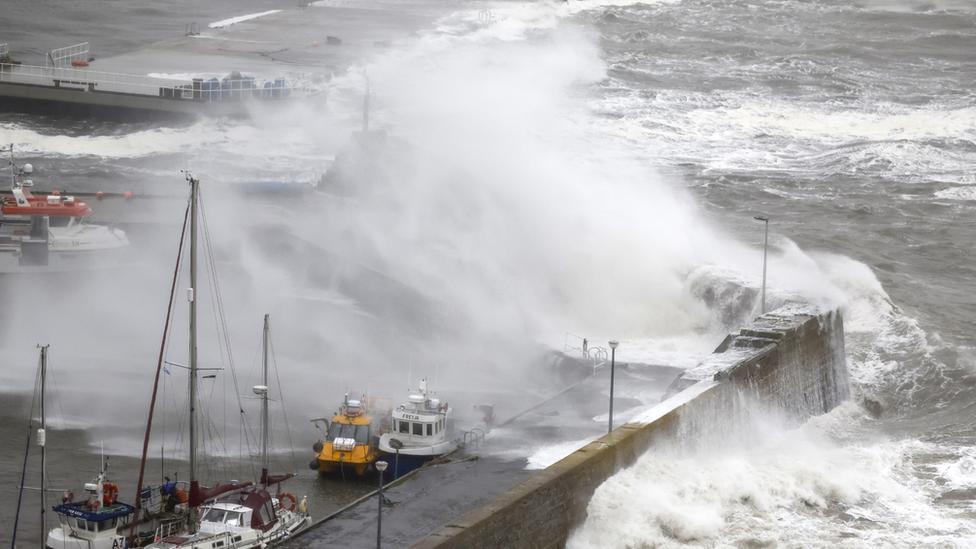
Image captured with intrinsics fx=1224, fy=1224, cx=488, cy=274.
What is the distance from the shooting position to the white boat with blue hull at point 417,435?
21844mm

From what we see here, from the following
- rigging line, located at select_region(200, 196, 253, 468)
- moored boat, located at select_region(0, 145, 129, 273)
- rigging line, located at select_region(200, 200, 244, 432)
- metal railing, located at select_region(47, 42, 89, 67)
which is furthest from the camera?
metal railing, located at select_region(47, 42, 89, 67)

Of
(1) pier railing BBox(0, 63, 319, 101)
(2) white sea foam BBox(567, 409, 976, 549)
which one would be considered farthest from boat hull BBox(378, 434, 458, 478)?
(1) pier railing BBox(0, 63, 319, 101)

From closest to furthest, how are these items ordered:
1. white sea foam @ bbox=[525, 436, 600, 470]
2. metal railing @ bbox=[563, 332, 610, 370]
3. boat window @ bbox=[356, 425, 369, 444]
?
white sea foam @ bbox=[525, 436, 600, 470]
boat window @ bbox=[356, 425, 369, 444]
metal railing @ bbox=[563, 332, 610, 370]

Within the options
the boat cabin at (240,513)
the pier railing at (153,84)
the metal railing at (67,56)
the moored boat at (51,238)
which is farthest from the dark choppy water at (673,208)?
the boat cabin at (240,513)

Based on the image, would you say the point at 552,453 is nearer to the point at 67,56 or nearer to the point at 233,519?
the point at 233,519

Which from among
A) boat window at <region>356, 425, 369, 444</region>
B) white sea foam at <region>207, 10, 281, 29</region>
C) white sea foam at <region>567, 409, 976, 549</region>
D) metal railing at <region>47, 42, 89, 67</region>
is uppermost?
white sea foam at <region>207, 10, 281, 29</region>

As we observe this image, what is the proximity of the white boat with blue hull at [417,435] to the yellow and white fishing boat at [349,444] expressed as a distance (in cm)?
31

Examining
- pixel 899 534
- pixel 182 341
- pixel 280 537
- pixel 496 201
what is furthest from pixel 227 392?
pixel 496 201

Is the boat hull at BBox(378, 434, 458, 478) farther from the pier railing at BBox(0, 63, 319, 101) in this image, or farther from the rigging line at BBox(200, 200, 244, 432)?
the pier railing at BBox(0, 63, 319, 101)

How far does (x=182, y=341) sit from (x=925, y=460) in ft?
54.5

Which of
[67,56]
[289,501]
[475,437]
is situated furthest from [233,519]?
[67,56]

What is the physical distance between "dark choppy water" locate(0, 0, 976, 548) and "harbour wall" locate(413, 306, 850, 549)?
20.1 inches

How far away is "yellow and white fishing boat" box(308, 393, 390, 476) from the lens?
72.3 ft

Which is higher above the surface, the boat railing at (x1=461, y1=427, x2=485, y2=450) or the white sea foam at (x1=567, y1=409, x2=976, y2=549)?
the boat railing at (x1=461, y1=427, x2=485, y2=450)
